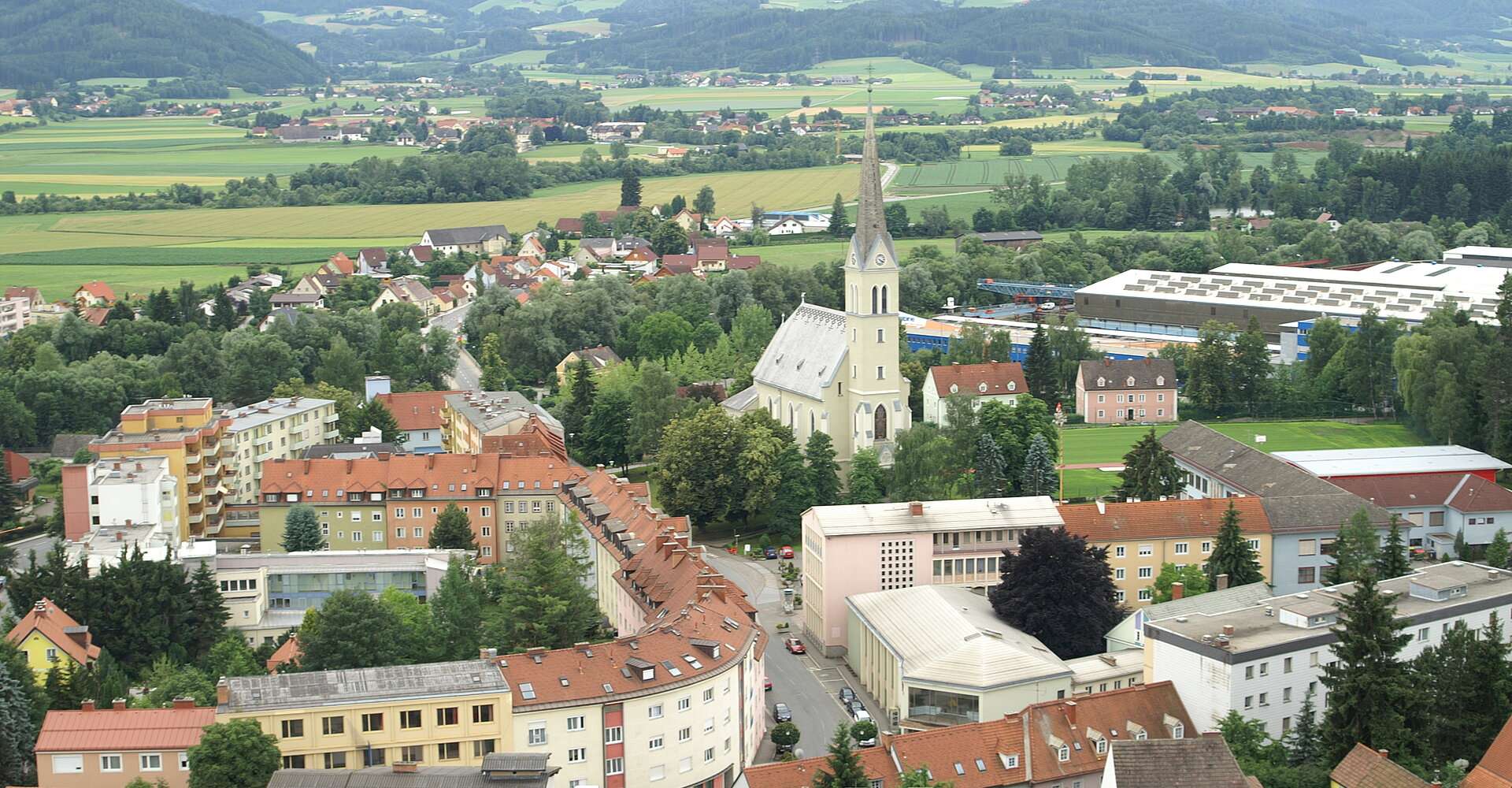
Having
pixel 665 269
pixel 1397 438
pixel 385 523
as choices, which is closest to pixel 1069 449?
pixel 1397 438

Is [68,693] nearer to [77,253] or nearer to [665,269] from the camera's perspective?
[665,269]

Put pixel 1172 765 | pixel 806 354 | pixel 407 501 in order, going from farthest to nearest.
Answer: pixel 806 354, pixel 407 501, pixel 1172 765

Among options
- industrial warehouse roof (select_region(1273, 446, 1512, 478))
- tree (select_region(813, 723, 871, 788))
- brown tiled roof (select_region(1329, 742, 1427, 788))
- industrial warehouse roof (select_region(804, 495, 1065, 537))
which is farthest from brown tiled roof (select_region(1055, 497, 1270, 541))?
tree (select_region(813, 723, 871, 788))

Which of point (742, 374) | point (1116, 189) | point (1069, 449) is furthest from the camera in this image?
point (1116, 189)

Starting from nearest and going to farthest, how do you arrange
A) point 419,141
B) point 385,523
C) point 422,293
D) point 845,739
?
point 845,739, point 385,523, point 422,293, point 419,141

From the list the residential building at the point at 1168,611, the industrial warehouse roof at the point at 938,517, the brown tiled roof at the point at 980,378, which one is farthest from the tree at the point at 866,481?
the residential building at the point at 1168,611

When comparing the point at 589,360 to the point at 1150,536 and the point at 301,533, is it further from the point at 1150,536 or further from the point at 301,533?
the point at 1150,536

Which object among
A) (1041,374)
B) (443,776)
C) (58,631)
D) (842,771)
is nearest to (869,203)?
(1041,374)
